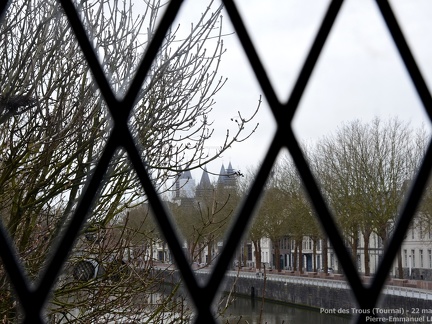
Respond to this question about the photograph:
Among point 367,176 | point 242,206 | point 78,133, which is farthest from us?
point 367,176

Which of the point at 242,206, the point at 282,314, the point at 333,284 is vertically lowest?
the point at 282,314

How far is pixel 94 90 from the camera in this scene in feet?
18.8

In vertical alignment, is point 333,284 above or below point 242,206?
below

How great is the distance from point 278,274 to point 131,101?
36.3 m

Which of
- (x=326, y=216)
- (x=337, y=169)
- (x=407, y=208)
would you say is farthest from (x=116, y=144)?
(x=337, y=169)

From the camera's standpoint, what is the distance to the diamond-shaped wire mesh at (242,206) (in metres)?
0.76

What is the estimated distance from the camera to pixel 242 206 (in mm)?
813

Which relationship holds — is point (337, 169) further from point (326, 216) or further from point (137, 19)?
point (326, 216)

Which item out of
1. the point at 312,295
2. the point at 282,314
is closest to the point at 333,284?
the point at 312,295

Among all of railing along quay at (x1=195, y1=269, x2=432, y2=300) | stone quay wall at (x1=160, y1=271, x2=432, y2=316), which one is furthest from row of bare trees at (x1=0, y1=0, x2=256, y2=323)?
stone quay wall at (x1=160, y1=271, x2=432, y2=316)

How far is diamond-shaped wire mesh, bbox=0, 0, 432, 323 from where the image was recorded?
2.51ft

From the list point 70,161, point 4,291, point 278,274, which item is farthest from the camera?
point 278,274

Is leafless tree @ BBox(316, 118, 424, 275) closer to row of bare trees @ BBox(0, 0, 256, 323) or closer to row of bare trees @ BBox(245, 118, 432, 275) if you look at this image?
row of bare trees @ BBox(245, 118, 432, 275)

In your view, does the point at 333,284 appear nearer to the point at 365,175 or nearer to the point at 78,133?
the point at 365,175
